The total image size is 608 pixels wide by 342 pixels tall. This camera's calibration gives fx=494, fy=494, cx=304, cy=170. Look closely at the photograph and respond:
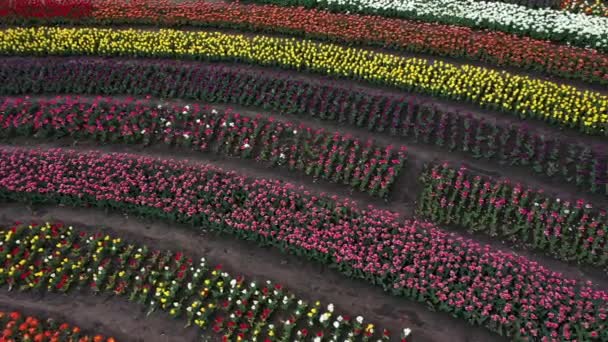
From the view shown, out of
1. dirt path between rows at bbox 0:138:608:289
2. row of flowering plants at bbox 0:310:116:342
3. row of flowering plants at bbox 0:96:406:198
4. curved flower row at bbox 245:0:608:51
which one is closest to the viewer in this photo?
row of flowering plants at bbox 0:310:116:342

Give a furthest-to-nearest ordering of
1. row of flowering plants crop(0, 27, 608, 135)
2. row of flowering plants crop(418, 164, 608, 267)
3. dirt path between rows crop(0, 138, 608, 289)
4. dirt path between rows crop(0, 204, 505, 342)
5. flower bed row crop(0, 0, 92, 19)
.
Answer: flower bed row crop(0, 0, 92, 19) < row of flowering plants crop(0, 27, 608, 135) < row of flowering plants crop(418, 164, 608, 267) < dirt path between rows crop(0, 138, 608, 289) < dirt path between rows crop(0, 204, 505, 342)

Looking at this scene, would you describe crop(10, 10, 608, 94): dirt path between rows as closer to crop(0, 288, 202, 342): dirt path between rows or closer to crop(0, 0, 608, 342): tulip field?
crop(0, 0, 608, 342): tulip field

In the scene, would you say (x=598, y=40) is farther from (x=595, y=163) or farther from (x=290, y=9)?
(x=290, y=9)

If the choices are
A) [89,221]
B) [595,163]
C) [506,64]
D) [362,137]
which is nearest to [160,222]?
[89,221]

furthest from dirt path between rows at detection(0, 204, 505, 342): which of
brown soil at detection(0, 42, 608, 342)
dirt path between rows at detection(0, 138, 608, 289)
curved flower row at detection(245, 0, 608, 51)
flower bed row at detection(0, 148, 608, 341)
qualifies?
curved flower row at detection(245, 0, 608, 51)

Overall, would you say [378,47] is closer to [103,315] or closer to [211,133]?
[211,133]

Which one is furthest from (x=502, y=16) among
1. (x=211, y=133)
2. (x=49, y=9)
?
(x=49, y=9)
